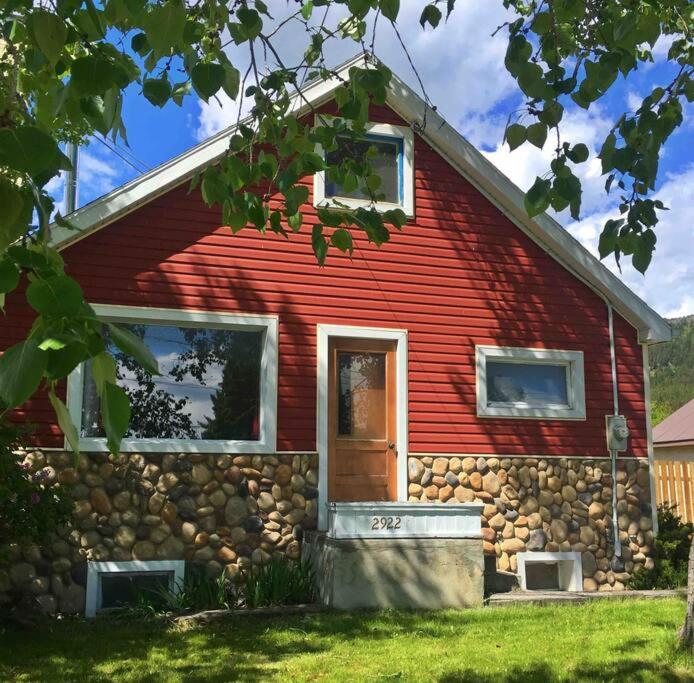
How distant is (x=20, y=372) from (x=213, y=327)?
782cm

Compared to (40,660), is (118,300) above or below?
above

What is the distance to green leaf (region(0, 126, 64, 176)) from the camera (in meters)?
1.44

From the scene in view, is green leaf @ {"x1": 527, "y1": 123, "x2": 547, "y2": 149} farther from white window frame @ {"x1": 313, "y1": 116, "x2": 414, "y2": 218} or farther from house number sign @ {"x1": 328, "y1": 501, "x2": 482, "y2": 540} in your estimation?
white window frame @ {"x1": 313, "y1": 116, "x2": 414, "y2": 218}

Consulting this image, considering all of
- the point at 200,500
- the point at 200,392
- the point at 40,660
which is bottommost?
the point at 40,660

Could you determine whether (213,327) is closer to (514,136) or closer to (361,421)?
(361,421)

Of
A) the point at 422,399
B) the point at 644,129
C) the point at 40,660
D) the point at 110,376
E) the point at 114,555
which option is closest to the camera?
the point at 110,376

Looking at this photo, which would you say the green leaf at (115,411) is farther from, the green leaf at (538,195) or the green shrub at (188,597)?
the green shrub at (188,597)

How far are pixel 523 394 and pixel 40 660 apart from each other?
6.33 metres

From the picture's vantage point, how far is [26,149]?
144 centimetres

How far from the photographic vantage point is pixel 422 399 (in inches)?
382

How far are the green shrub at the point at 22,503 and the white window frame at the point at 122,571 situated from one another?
3.28ft

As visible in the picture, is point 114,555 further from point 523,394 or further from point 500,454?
point 523,394

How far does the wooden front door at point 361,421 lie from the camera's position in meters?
9.40

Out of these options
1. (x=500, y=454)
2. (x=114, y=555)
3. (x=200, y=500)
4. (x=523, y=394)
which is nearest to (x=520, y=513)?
(x=500, y=454)
